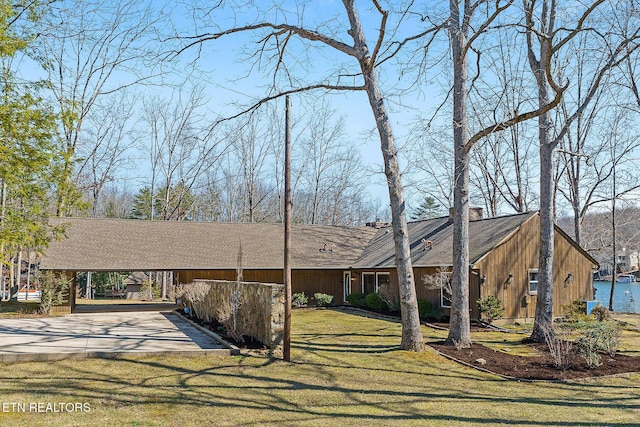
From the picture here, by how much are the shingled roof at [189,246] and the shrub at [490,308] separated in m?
8.21

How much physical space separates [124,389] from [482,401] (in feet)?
17.4

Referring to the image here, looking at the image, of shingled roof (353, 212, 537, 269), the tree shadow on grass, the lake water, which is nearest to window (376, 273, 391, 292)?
shingled roof (353, 212, 537, 269)

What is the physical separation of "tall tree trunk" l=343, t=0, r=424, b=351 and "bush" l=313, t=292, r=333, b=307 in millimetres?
12465

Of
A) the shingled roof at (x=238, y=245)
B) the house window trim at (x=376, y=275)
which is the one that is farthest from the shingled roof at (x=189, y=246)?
the house window trim at (x=376, y=275)

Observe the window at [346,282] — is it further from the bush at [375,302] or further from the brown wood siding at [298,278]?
the bush at [375,302]

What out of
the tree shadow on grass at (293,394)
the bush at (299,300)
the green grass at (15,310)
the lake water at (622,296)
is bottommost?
the lake water at (622,296)

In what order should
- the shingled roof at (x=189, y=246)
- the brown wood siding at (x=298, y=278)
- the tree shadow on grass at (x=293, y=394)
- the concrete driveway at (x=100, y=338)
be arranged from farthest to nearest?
1. the brown wood siding at (x=298, y=278)
2. the shingled roof at (x=189, y=246)
3. the concrete driveway at (x=100, y=338)
4. the tree shadow on grass at (x=293, y=394)

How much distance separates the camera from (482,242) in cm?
1922

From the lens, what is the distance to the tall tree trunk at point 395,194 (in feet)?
36.6

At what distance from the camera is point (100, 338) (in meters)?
12.6

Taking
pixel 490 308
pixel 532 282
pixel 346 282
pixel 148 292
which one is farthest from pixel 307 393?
pixel 148 292

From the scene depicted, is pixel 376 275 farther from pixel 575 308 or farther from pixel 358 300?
pixel 575 308

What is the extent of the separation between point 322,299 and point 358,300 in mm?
1756

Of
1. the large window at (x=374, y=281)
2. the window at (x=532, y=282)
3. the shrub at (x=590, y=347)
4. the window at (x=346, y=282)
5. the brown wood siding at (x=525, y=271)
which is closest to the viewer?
the shrub at (x=590, y=347)
